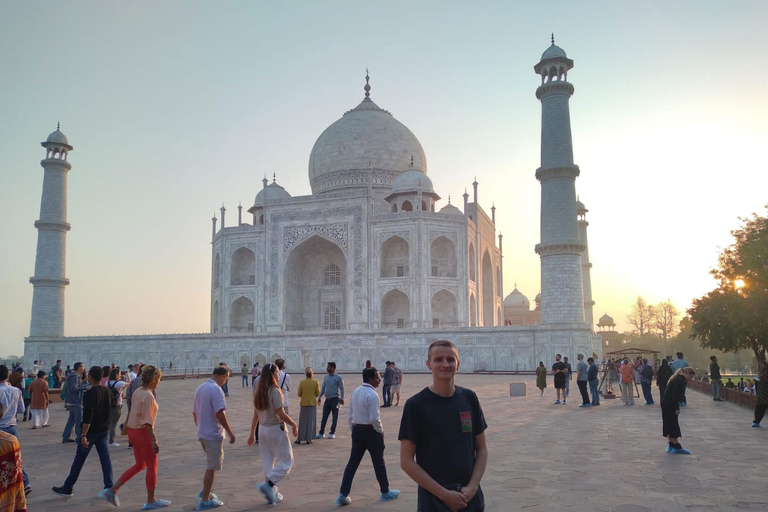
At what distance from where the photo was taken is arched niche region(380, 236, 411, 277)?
3625 centimetres

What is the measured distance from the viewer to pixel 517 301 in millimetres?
59969

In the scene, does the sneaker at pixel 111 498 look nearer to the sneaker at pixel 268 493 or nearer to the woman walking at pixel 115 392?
the sneaker at pixel 268 493

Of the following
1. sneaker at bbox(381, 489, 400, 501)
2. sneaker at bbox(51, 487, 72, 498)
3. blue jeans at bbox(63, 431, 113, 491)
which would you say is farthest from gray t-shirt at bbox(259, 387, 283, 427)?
sneaker at bbox(51, 487, 72, 498)

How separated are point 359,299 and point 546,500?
2917 centimetres

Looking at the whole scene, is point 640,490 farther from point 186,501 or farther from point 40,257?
point 40,257

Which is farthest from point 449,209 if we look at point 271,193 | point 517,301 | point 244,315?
point 517,301

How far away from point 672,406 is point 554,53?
22154 mm

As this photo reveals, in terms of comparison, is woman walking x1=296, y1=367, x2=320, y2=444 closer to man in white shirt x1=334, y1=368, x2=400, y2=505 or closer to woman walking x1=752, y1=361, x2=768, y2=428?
man in white shirt x1=334, y1=368, x2=400, y2=505

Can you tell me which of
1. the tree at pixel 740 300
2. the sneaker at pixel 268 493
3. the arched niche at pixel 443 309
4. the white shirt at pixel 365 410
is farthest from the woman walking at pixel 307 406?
the arched niche at pixel 443 309

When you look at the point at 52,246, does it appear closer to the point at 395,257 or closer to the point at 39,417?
the point at 395,257

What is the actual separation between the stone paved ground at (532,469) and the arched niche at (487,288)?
2911cm

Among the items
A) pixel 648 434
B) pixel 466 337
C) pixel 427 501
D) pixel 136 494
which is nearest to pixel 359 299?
pixel 466 337

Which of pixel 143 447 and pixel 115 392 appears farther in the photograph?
pixel 115 392

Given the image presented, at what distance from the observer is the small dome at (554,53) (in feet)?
87.8
